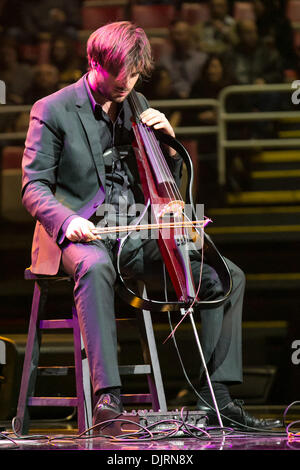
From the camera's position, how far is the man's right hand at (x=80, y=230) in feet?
6.63

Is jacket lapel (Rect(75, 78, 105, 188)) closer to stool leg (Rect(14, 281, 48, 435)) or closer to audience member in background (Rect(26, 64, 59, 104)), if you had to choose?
stool leg (Rect(14, 281, 48, 435))

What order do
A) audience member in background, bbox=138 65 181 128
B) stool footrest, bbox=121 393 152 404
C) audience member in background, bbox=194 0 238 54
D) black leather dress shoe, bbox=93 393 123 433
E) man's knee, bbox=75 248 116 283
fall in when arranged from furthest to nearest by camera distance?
audience member in background, bbox=194 0 238 54 < audience member in background, bbox=138 65 181 128 < stool footrest, bbox=121 393 152 404 < man's knee, bbox=75 248 116 283 < black leather dress shoe, bbox=93 393 123 433

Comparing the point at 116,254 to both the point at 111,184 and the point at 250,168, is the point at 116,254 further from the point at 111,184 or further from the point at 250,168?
the point at 250,168

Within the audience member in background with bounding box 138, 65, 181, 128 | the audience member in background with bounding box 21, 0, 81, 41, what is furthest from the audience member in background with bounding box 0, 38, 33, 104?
the audience member in background with bounding box 138, 65, 181, 128

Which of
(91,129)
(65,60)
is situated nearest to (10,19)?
(65,60)

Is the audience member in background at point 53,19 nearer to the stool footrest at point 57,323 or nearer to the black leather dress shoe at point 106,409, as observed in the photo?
the stool footrest at point 57,323

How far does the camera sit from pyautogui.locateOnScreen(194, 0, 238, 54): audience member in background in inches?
188

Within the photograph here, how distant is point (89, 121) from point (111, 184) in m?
0.21

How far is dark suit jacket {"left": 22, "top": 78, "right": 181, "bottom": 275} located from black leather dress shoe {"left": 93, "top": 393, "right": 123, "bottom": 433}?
48 centimetres

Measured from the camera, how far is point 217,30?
15.8ft

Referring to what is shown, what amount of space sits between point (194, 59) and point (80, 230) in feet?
9.50

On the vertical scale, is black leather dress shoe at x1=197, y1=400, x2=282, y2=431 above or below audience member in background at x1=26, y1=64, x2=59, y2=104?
below

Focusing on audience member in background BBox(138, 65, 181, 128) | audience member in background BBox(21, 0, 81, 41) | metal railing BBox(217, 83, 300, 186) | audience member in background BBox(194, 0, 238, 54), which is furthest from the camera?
audience member in background BBox(21, 0, 81, 41)

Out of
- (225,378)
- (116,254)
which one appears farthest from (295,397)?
(116,254)
